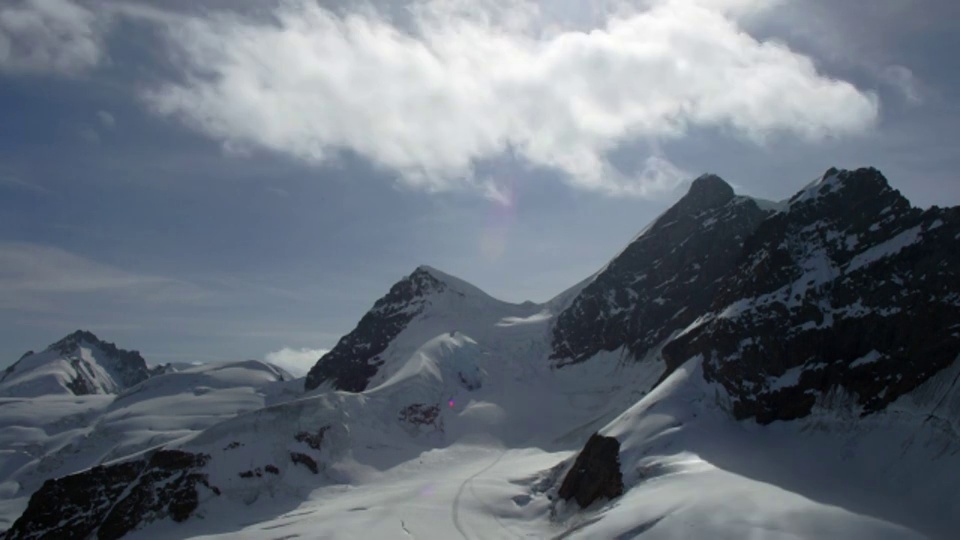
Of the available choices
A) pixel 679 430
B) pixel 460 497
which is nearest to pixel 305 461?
pixel 460 497

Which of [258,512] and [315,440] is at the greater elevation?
[315,440]

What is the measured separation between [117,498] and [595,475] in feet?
215

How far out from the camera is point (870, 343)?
7600cm

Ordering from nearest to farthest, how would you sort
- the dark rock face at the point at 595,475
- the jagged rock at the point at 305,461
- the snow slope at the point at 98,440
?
1. the dark rock face at the point at 595,475
2. the jagged rock at the point at 305,461
3. the snow slope at the point at 98,440

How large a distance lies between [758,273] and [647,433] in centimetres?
2919

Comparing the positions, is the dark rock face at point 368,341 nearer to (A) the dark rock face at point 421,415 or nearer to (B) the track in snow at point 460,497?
(A) the dark rock face at point 421,415

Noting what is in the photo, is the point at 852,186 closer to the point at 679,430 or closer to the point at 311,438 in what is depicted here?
the point at 679,430

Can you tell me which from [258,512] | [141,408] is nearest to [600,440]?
[258,512]

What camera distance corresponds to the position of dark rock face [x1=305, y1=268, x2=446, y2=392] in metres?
180

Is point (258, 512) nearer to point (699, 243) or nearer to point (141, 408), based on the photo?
point (699, 243)

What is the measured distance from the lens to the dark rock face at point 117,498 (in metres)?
92.9

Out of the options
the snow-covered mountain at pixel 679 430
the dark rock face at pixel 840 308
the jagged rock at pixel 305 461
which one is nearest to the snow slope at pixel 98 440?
the snow-covered mountain at pixel 679 430

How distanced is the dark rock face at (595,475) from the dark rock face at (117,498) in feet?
164

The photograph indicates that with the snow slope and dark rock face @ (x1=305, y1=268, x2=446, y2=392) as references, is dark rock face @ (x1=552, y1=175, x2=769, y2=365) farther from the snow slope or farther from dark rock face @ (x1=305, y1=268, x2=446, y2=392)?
the snow slope
